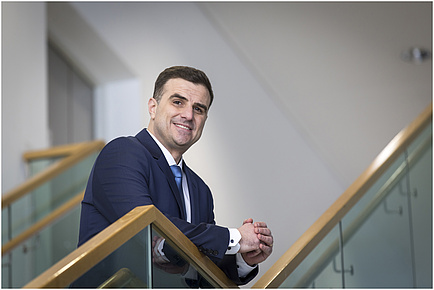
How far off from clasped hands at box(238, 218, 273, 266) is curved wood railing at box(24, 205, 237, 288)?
15 cm

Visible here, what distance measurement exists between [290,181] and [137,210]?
4.81m

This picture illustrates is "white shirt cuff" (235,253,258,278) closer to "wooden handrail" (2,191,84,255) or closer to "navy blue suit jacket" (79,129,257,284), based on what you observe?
"navy blue suit jacket" (79,129,257,284)

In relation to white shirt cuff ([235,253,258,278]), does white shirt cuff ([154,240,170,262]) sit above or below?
above

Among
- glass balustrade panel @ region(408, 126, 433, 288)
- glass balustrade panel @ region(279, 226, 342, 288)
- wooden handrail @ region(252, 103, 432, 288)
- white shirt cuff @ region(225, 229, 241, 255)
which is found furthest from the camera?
glass balustrade panel @ region(408, 126, 433, 288)

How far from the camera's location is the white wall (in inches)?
234

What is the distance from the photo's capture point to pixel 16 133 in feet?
19.9

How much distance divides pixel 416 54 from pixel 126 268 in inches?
205

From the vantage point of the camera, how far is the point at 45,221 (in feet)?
18.1

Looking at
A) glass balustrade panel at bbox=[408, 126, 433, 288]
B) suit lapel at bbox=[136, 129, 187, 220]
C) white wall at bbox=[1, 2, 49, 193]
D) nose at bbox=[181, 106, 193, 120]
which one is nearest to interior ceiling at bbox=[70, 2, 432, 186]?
white wall at bbox=[1, 2, 49, 193]

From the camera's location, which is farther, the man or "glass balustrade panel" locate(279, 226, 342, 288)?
"glass balustrade panel" locate(279, 226, 342, 288)

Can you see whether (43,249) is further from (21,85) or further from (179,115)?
(179,115)

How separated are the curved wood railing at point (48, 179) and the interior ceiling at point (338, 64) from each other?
1.66m

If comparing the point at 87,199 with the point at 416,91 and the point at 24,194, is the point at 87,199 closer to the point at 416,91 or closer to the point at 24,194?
the point at 24,194

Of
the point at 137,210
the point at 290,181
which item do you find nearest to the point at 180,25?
the point at 290,181
